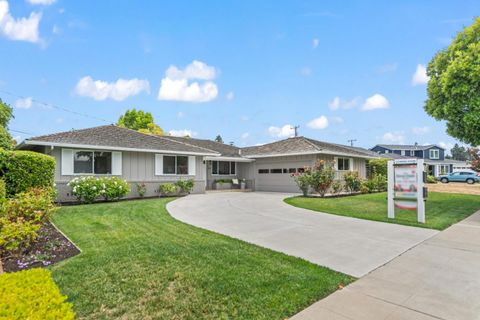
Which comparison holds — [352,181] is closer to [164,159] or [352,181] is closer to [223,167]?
[223,167]

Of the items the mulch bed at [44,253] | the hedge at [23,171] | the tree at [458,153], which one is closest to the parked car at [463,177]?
the mulch bed at [44,253]

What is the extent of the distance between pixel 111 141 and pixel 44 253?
10.2 meters

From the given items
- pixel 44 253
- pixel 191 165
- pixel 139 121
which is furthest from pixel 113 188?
pixel 139 121

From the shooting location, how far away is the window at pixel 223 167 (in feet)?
71.9

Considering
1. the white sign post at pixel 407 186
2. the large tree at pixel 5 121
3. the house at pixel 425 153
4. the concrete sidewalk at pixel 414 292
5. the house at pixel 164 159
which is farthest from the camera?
the house at pixel 425 153

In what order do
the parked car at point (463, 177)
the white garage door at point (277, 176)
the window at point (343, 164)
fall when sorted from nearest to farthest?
the white garage door at point (277, 176) < the window at point (343, 164) < the parked car at point (463, 177)

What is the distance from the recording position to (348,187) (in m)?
18.2

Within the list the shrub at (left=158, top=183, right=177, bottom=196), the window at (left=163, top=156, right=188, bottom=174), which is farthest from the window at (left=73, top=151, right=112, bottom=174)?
the window at (left=163, top=156, right=188, bottom=174)

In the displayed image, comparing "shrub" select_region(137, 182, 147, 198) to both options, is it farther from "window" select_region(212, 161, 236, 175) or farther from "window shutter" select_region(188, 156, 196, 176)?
"window" select_region(212, 161, 236, 175)

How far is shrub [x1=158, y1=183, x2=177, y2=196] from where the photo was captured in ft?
51.2

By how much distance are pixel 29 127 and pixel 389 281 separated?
34932 millimetres

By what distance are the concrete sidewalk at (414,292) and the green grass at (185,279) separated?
28 centimetres

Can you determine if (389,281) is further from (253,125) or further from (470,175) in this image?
(470,175)

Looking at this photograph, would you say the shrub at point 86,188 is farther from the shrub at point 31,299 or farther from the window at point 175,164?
the shrub at point 31,299
